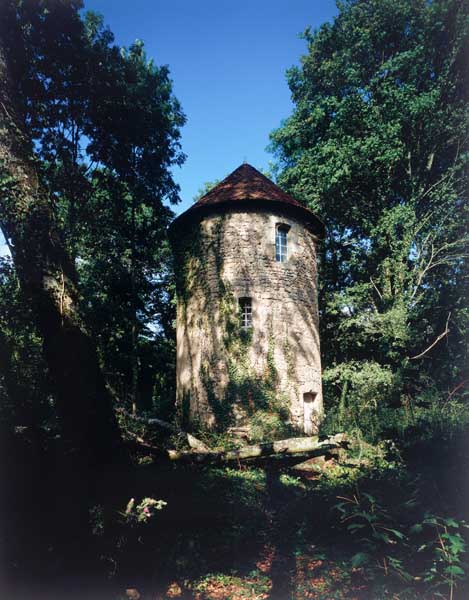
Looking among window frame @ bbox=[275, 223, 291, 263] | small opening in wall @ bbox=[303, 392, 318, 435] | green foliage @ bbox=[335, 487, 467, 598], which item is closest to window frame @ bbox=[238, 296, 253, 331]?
window frame @ bbox=[275, 223, 291, 263]

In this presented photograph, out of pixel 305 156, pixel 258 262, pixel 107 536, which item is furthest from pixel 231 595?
pixel 305 156

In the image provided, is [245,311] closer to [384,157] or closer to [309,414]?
[309,414]

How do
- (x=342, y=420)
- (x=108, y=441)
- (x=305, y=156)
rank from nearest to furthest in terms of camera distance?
(x=108, y=441) < (x=342, y=420) < (x=305, y=156)

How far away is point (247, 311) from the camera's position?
11961mm

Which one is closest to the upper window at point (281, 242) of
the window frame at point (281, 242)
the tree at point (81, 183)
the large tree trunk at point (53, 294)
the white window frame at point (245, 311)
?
the window frame at point (281, 242)

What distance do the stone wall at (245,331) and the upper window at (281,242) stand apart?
18 centimetres

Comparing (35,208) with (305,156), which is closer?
(35,208)

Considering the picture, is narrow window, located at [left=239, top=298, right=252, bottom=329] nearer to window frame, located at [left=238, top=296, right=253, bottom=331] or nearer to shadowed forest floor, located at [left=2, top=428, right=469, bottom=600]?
window frame, located at [left=238, top=296, right=253, bottom=331]

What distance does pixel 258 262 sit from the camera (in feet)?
39.6

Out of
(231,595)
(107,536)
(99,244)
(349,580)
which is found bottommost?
(231,595)

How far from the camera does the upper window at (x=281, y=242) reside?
1247 cm

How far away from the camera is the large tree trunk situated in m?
3.76

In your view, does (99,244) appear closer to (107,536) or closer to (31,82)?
(31,82)

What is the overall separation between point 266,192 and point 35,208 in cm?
976
